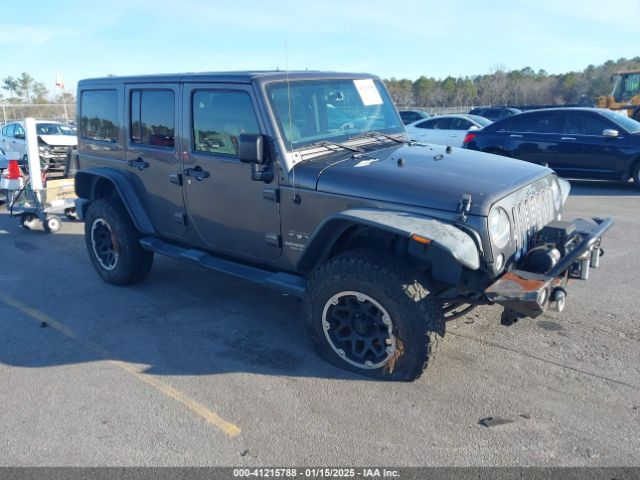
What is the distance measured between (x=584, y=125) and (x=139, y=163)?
353 inches

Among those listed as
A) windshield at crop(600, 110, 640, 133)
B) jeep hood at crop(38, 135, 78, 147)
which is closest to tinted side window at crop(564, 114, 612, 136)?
windshield at crop(600, 110, 640, 133)

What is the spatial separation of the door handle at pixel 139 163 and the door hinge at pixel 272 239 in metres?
1.62

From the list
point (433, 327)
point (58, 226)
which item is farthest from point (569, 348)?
point (58, 226)

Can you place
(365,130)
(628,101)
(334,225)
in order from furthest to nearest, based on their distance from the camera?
(628,101) → (365,130) → (334,225)

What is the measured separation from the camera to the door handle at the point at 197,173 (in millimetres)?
4805

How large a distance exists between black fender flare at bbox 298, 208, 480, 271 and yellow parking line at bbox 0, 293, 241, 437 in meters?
1.31

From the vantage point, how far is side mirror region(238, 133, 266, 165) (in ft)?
13.4

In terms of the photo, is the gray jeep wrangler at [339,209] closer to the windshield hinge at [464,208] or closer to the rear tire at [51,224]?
the windshield hinge at [464,208]

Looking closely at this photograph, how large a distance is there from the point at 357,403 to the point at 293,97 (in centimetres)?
235

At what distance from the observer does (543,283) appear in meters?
3.44

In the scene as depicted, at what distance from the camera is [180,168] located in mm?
5035

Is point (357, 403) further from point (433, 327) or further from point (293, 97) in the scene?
point (293, 97)

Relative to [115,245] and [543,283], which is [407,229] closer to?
[543,283]

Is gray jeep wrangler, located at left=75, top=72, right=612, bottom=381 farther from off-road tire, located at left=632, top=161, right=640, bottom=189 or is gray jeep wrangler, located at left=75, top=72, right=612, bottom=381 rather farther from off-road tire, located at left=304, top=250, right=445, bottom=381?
off-road tire, located at left=632, top=161, right=640, bottom=189
